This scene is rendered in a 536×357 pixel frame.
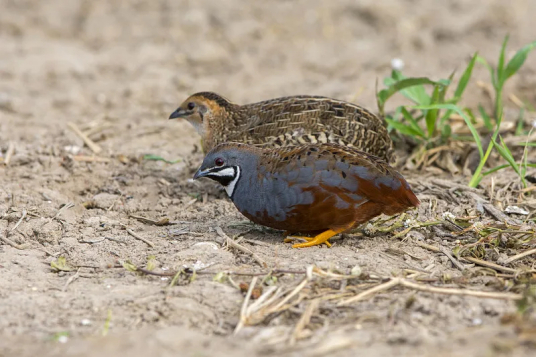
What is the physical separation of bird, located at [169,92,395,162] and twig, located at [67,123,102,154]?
4.19ft

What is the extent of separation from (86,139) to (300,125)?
239 centimetres

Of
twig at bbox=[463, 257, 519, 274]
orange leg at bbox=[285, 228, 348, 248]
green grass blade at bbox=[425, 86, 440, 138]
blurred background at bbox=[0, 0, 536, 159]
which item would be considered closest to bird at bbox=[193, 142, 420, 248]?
orange leg at bbox=[285, 228, 348, 248]

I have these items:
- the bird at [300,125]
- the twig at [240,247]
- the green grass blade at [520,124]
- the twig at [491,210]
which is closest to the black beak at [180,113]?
the bird at [300,125]

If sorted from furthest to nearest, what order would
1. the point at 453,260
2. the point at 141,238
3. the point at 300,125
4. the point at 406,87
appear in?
the point at 406,87 < the point at 300,125 < the point at 141,238 < the point at 453,260

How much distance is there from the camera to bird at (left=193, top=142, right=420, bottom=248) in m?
5.20

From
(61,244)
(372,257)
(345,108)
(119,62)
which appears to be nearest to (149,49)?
(119,62)

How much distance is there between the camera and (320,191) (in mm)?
5184

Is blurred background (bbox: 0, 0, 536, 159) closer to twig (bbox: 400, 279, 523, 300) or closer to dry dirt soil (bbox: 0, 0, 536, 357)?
dry dirt soil (bbox: 0, 0, 536, 357)

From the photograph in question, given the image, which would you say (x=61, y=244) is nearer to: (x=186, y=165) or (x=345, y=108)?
(x=186, y=165)

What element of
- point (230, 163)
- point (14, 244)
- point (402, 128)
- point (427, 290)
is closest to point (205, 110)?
point (230, 163)

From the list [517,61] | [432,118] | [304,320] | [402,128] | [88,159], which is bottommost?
[304,320]

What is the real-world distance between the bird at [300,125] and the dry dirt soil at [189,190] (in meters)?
0.53

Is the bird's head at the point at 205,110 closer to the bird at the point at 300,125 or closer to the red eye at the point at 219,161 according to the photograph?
the bird at the point at 300,125

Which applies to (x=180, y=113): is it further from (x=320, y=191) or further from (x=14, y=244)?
(x=320, y=191)
